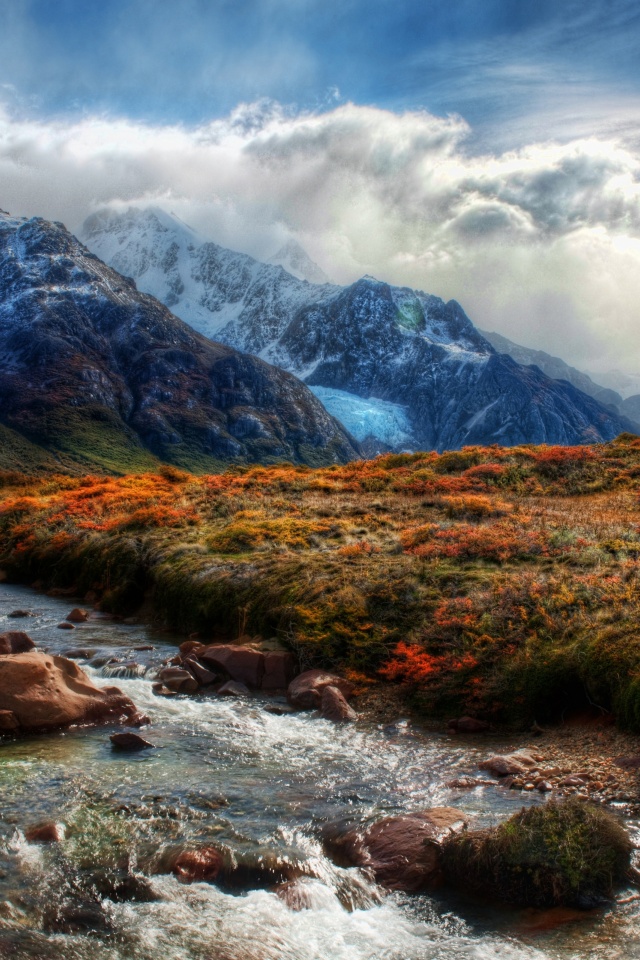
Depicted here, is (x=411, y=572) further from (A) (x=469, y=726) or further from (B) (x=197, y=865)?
(B) (x=197, y=865)

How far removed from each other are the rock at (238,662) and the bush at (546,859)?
782cm

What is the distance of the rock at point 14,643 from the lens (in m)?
16.3

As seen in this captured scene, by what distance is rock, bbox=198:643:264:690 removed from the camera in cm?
1554

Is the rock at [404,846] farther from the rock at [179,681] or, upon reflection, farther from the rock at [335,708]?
the rock at [179,681]

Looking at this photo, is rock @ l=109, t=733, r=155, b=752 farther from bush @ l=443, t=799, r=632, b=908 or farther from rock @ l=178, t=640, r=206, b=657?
bush @ l=443, t=799, r=632, b=908

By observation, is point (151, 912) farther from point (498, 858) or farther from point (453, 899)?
point (498, 858)

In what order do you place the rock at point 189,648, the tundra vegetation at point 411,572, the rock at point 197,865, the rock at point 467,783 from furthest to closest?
the rock at point 189,648
the tundra vegetation at point 411,572
the rock at point 467,783
the rock at point 197,865

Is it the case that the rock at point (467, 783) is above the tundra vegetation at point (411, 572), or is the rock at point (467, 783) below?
below

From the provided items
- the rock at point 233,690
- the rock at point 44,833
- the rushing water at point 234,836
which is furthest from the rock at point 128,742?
the rock at point 233,690

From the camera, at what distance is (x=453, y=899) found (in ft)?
25.8

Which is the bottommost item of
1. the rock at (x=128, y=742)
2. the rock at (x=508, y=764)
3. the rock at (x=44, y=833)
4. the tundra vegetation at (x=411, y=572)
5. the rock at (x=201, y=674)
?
the rock at (x=44, y=833)

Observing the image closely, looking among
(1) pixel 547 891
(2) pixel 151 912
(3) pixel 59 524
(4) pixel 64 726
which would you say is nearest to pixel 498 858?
(1) pixel 547 891

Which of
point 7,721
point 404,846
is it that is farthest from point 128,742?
point 404,846

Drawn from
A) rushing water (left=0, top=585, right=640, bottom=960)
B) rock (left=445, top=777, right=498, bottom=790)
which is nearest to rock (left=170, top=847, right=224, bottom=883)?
rushing water (left=0, top=585, right=640, bottom=960)
